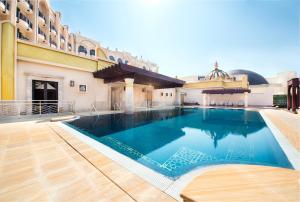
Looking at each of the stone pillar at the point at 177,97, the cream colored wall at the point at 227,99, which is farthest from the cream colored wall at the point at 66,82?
the cream colored wall at the point at 227,99

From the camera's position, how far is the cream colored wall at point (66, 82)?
9.52m

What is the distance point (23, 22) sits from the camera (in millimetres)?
18297

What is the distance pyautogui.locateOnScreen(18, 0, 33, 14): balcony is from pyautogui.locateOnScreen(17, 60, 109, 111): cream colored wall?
15964 millimetres

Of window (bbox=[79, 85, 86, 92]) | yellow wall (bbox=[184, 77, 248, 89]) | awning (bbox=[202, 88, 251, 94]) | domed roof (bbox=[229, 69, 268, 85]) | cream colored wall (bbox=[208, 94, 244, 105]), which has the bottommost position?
cream colored wall (bbox=[208, 94, 244, 105])

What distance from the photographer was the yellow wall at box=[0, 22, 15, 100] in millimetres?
8367

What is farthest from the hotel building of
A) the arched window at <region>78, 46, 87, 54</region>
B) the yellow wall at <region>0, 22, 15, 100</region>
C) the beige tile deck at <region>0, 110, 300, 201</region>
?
the beige tile deck at <region>0, 110, 300, 201</region>

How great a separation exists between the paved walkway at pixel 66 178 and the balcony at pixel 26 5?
2464 centimetres

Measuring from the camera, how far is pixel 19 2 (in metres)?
18.1

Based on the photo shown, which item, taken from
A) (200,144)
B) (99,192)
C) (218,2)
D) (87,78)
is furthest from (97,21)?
(99,192)

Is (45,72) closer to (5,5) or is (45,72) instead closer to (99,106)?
(99,106)

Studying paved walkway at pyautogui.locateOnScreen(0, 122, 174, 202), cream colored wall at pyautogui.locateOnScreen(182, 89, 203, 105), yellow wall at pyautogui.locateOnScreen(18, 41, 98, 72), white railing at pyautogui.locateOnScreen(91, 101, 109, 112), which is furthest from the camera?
cream colored wall at pyautogui.locateOnScreen(182, 89, 203, 105)

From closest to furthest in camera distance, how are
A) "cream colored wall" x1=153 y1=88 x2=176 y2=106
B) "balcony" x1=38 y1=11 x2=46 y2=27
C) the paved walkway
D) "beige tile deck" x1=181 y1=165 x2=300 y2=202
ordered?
"beige tile deck" x1=181 y1=165 x2=300 y2=202, the paved walkway, "balcony" x1=38 y1=11 x2=46 y2=27, "cream colored wall" x1=153 y1=88 x2=176 y2=106

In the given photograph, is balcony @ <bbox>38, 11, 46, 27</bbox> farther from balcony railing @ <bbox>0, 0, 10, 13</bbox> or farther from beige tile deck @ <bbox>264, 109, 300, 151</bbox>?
beige tile deck @ <bbox>264, 109, 300, 151</bbox>

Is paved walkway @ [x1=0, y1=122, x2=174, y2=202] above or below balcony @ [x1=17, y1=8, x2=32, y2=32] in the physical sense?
below
